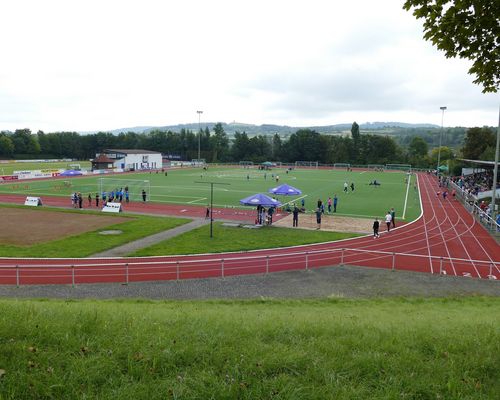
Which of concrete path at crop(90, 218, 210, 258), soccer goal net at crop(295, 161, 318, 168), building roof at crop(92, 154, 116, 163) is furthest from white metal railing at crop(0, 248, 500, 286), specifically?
soccer goal net at crop(295, 161, 318, 168)

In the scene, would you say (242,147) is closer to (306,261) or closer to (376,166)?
(376,166)

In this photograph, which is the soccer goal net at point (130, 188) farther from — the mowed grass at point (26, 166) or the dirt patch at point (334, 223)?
the mowed grass at point (26, 166)

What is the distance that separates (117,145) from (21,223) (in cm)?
11766

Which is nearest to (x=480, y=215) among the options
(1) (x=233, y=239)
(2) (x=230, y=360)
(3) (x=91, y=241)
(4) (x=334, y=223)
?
(4) (x=334, y=223)

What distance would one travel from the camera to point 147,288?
1625cm

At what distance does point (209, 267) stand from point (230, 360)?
546 inches

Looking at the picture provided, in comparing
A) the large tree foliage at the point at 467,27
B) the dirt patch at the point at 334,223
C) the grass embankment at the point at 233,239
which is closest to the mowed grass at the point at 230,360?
the large tree foliage at the point at 467,27

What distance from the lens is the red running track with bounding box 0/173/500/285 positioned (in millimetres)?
17891

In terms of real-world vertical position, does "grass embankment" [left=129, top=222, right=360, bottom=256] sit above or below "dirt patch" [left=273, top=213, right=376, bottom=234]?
below

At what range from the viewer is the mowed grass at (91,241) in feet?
71.4

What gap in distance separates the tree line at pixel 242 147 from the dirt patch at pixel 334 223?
8628 centimetres

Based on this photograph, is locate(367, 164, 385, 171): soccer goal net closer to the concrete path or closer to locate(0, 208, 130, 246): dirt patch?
the concrete path


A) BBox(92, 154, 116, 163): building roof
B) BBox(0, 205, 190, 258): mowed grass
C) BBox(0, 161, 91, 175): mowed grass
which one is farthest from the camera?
BBox(0, 161, 91, 175): mowed grass

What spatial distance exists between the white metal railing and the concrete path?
1.46 m
